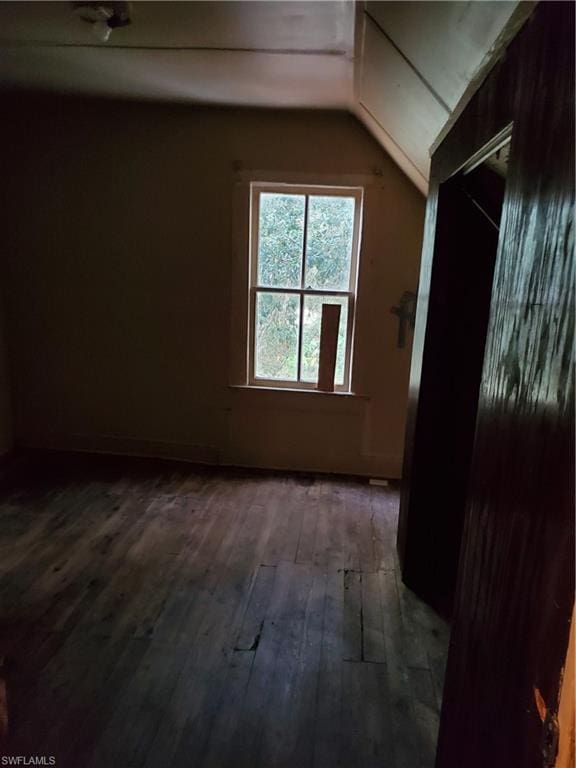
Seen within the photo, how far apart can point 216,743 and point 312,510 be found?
1.60m

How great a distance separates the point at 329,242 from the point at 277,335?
70 centimetres

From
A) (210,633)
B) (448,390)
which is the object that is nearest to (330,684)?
(210,633)

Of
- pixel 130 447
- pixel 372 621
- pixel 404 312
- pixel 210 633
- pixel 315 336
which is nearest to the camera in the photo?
pixel 210 633

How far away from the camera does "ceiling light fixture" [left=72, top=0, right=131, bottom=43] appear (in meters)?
1.79

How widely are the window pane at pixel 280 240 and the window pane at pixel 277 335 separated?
11cm

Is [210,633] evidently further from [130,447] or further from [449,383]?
[130,447]

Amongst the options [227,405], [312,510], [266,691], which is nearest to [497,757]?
[266,691]

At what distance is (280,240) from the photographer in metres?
3.31

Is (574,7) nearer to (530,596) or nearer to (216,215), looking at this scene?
(530,596)

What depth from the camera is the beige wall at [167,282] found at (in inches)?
125

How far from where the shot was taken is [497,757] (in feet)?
2.48

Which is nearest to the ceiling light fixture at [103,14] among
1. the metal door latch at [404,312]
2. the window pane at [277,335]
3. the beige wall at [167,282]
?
the beige wall at [167,282]

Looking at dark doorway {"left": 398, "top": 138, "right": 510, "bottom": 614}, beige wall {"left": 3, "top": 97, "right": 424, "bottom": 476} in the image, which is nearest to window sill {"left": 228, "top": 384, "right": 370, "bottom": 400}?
beige wall {"left": 3, "top": 97, "right": 424, "bottom": 476}

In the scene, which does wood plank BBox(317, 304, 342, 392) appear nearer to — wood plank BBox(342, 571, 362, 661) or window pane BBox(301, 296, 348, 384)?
window pane BBox(301, 296, 348, 384)
